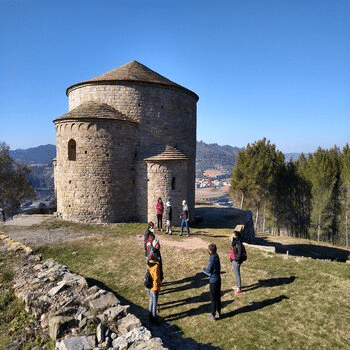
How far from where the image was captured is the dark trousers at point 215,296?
23.2 ft

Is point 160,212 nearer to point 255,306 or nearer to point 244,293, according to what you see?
point 244,293

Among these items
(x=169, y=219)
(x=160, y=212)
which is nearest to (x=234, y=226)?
(x=169, y=219)

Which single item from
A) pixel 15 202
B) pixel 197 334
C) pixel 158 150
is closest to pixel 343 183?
pixel 158 150

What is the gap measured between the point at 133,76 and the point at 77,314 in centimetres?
1607

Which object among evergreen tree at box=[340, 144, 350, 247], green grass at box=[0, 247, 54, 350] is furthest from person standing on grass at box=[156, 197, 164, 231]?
evergreen tree at box=[340, 144, 350, 247]

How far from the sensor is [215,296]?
7.18m

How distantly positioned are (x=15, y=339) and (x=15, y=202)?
99.0ft

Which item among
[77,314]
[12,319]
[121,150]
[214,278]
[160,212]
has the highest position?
[121,150]

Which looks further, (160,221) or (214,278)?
(160,221)

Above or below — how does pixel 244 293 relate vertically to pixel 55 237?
below

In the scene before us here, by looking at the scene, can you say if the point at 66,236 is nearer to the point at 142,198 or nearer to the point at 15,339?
the point at 142,198

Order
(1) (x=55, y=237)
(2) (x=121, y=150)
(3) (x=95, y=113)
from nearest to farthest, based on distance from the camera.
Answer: (1) (x=55, y=237)
(3) (x=95, y=113)
(2) (x=121, y=150)

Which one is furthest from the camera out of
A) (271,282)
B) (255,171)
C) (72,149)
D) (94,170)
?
(255,171)

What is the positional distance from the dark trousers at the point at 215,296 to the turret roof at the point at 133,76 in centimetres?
1512
